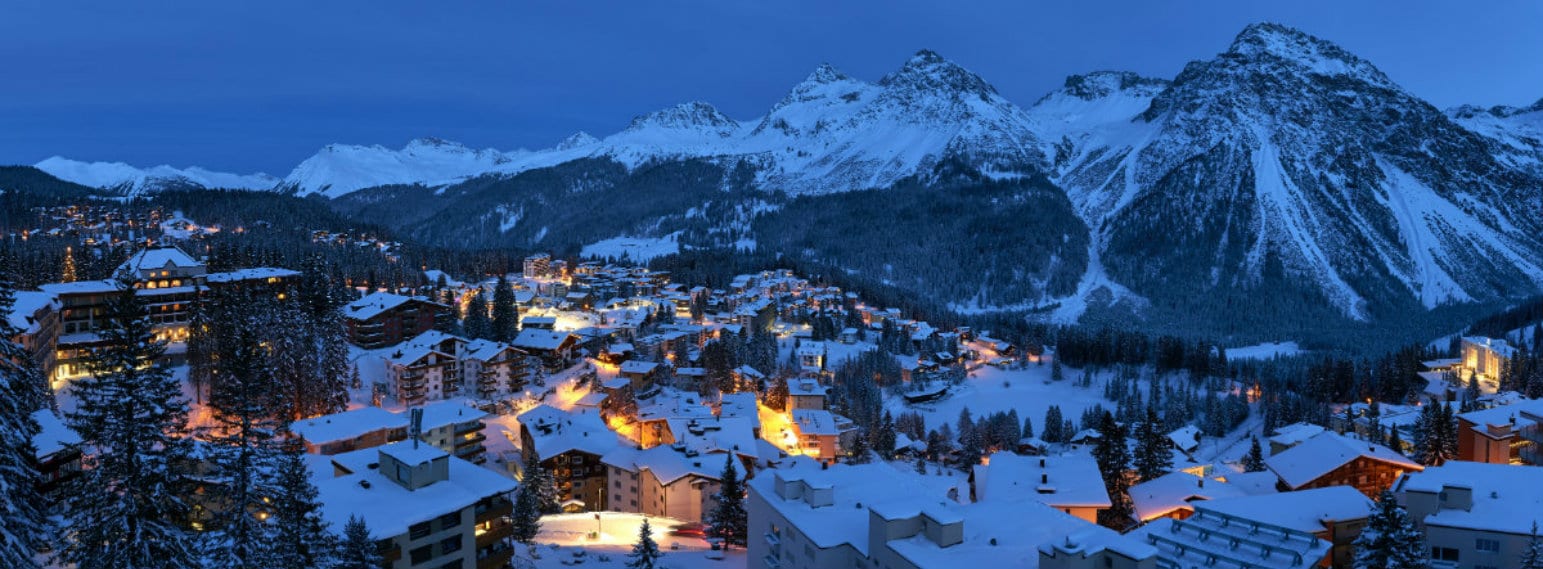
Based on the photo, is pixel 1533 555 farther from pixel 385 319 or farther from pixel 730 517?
pixel 385 319

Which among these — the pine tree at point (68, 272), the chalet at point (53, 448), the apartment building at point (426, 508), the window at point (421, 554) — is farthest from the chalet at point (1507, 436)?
the pine tree at point (68, 272)

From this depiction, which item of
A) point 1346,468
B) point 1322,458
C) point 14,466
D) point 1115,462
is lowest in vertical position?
point 1115,462

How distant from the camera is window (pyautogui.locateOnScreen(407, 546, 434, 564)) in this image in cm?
2630

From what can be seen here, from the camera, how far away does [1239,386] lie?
92.9 m

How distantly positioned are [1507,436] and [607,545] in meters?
42.9

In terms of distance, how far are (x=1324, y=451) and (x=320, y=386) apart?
179 feet

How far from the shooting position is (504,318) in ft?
290

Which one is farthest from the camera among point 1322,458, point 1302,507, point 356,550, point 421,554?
point 1322,458

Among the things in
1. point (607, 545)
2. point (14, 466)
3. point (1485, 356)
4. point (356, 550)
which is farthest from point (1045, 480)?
point (1485, 356)

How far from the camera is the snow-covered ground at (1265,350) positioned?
12519 cm

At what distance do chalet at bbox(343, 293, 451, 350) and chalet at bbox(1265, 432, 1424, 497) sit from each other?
67.4m

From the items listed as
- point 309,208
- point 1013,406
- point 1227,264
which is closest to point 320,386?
point 1013,406

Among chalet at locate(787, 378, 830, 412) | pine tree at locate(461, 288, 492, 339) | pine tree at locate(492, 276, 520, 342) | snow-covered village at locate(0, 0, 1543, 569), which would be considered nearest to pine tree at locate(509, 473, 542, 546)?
snow-covered village at locate(0, 0, 1543, 569)

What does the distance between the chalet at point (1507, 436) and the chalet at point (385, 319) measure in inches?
2971
